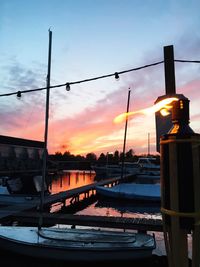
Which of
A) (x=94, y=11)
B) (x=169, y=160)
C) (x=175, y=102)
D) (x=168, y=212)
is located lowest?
(x=168, y=212)

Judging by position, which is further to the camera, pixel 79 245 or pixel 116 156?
pixel 116 156

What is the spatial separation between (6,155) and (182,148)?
6576cm

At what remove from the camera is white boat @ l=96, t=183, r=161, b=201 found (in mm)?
30594

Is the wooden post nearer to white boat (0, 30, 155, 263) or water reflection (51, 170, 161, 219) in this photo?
white boat (0, 30, 155, 263)

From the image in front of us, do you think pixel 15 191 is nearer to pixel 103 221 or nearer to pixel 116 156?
pixel 103 221

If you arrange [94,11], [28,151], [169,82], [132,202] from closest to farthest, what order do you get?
[169,82], [94,11], [132,202], [28,151]

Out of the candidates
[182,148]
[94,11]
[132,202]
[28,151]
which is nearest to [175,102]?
[182,148]

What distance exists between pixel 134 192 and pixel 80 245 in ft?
70.8

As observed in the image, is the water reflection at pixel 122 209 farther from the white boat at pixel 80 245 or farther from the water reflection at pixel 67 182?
the white boat at pixel 80 245

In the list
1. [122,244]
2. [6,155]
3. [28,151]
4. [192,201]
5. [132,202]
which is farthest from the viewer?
[28,151]

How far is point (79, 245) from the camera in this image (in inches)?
Answer: 398

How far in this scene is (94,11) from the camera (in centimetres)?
961

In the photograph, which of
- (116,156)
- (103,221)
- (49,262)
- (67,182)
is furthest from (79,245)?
(116,156)

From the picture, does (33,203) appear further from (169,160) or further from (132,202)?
(169,160)
